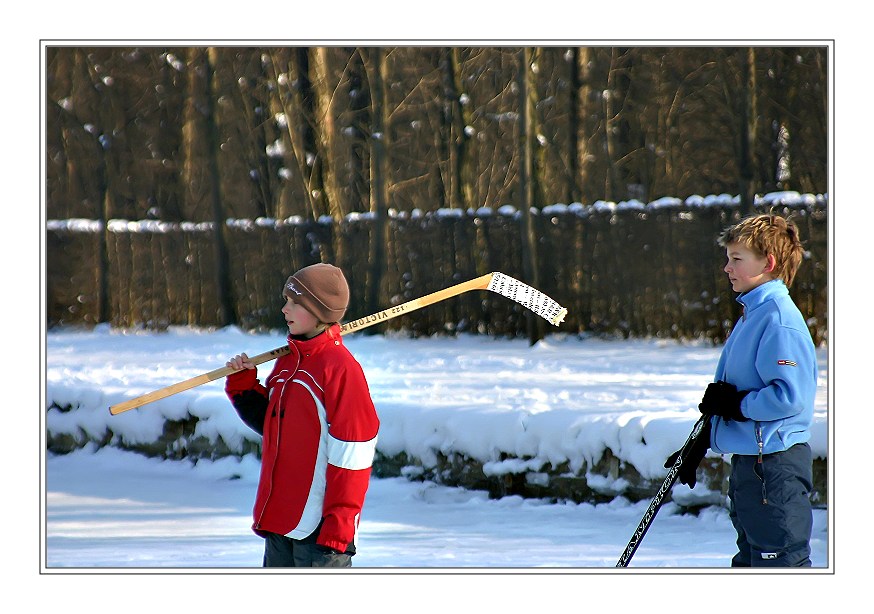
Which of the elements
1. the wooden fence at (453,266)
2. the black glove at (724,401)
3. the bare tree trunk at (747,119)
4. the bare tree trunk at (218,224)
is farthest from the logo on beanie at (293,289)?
the bare tree trunk at (218,224)

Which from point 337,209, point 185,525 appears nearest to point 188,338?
point 337,209

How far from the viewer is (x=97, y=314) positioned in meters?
9.57

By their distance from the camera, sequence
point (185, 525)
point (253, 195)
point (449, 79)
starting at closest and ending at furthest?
point (185, 525) < point (449, 79) < point (253, 195)

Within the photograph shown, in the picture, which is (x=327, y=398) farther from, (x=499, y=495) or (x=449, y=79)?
(x=449, y=79)

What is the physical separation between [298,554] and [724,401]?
124 cm

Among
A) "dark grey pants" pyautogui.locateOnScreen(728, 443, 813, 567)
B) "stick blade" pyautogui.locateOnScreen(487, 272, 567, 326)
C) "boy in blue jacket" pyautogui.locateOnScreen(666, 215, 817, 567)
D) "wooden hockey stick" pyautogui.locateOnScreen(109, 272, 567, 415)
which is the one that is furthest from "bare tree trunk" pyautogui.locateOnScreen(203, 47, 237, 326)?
"dark grey pants" pyautogui.locateOnScreen(728, 443, 813, 567)

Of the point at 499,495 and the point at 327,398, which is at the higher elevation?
the point at 327,398

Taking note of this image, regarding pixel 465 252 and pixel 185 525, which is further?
pixel 465 252

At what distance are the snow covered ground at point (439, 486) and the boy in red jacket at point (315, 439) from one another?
2.82 ft

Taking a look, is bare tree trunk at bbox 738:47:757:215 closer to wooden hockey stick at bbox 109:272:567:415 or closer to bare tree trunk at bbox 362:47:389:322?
bare tree trunk at bbox 362:47:389:322

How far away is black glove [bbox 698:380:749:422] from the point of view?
2.60 metres

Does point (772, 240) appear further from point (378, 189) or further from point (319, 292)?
point (378, 189)

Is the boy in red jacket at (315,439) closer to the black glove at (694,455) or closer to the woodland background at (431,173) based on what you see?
the black glove at (694,455)
